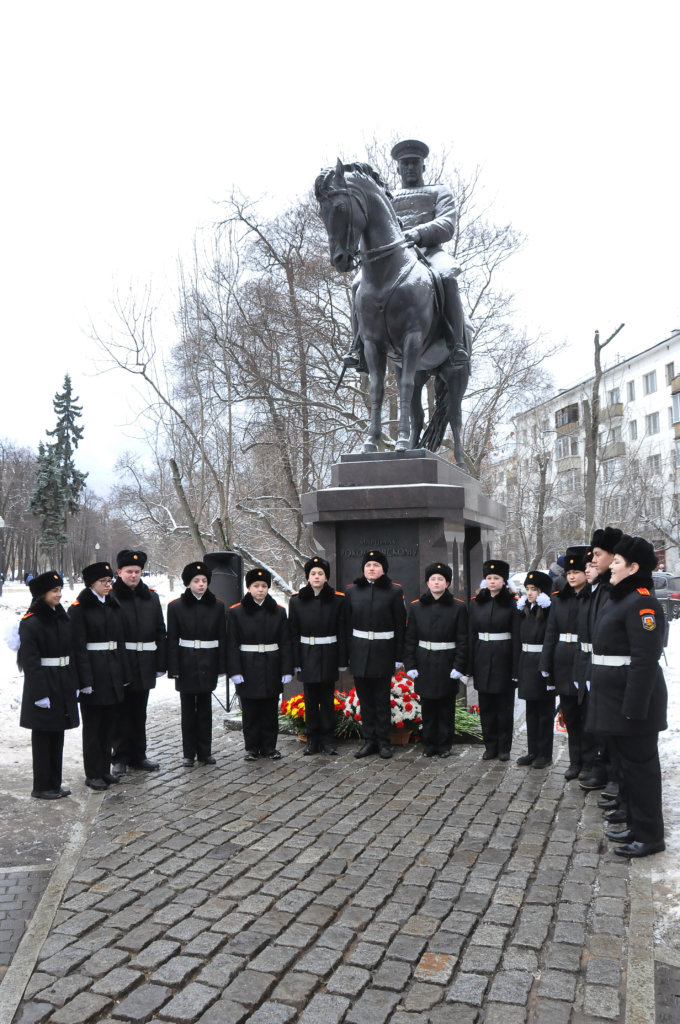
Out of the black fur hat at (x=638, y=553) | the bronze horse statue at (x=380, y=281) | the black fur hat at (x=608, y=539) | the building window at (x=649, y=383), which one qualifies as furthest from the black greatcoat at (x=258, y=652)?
the building window at (x=649, y=383)

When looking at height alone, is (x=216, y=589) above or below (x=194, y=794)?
above

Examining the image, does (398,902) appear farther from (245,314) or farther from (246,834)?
(245,314)

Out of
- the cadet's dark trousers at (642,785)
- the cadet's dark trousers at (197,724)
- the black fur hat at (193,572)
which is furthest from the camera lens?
the black fur hat at (193,572)

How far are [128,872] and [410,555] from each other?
4.51 meters

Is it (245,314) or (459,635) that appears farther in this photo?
(245,314)

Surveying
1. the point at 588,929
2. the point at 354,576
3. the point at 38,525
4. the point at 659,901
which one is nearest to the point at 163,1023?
the point at 588,929

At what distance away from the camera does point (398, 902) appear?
4.22 meters

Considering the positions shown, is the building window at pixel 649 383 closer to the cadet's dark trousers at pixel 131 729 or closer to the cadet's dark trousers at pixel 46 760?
the cadet's dark trousers at pixel 131 729

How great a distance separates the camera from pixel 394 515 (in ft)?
27.2

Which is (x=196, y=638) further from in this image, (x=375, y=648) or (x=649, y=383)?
(x=649, y=383)

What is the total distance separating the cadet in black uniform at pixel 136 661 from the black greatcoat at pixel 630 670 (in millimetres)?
3899

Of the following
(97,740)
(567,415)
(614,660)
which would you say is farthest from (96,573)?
(567,415)

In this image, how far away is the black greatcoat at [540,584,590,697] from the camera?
6621 mm

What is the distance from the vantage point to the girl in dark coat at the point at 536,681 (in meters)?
6.88
